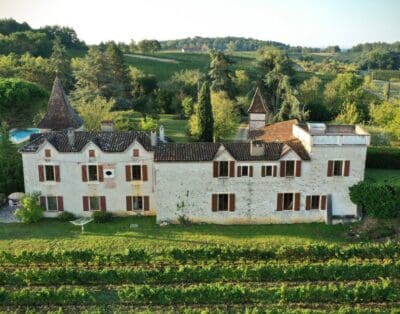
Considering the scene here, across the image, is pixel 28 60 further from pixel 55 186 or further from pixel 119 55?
pixel 55 186

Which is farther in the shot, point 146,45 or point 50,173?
point 146,45

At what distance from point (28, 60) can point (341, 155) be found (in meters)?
66.6

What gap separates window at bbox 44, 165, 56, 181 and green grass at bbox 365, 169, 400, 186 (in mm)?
27848

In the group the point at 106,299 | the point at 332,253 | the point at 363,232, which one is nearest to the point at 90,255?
the point at 106,299

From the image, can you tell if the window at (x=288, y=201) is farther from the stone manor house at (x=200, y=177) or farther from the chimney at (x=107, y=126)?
the chimney at (x=107, y=126)

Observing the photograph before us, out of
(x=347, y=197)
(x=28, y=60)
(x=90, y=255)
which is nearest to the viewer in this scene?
(x=90, y=255)

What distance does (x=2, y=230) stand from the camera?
117 ft

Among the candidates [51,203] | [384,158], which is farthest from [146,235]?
[384,158]

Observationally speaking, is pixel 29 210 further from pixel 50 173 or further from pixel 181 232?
pixel 181 232

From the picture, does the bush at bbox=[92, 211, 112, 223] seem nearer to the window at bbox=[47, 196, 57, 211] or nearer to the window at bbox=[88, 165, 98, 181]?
A: the window at bbox=[88, 165, 98, 181]

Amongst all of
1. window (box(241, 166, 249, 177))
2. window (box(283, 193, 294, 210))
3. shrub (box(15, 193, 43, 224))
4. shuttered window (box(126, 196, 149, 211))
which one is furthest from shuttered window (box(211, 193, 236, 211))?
shrub (box(15, 193, 43, 224))

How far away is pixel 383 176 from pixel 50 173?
31.4m

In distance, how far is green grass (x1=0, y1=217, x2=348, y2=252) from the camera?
33153mm

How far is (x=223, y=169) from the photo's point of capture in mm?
36406
